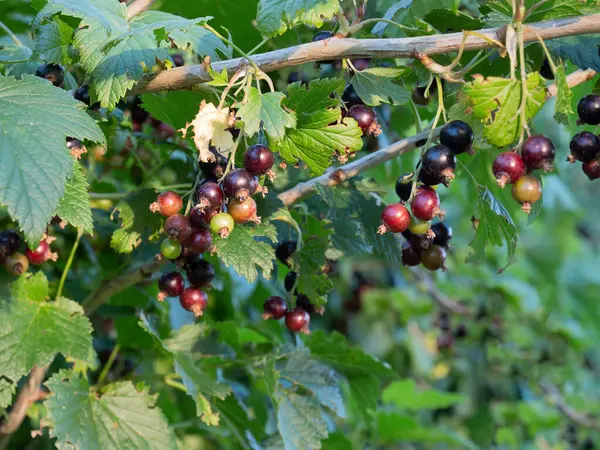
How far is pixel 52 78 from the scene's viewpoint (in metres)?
1.25

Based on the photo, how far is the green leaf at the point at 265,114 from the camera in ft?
3.52

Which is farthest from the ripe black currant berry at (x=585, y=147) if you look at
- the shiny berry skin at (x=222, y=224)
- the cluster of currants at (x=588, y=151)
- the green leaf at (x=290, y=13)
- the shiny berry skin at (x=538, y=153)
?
the shiny berry skin at (x=222, y=224)

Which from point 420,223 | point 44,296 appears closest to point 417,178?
point 420,223

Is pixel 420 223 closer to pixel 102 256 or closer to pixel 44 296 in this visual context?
pixel 44 296

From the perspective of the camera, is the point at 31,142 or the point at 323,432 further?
the point at 323,432

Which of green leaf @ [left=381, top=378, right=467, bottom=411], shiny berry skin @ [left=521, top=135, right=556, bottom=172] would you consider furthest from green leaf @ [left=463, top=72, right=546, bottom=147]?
green leaf @ [left=381, top=378, right=467, bottom=411]

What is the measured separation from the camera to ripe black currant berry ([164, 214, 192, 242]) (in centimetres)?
120

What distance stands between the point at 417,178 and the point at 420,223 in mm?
70

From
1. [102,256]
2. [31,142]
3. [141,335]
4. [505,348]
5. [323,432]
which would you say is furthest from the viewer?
[505,348]

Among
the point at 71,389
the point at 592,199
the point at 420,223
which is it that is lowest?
→ the point at 592,199

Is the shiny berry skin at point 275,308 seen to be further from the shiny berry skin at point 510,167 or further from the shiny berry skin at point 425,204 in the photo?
the shiny berry skin at point 510,167

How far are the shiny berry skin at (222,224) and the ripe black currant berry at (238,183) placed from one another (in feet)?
0.12

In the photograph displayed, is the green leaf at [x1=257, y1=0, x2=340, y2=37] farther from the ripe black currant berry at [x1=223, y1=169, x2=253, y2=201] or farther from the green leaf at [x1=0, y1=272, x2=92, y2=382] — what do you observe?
the green leaf at [x1=0, y1=272, x2=92, y2=382]

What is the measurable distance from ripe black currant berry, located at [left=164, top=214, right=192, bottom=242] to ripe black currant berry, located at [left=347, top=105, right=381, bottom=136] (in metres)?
0.30
